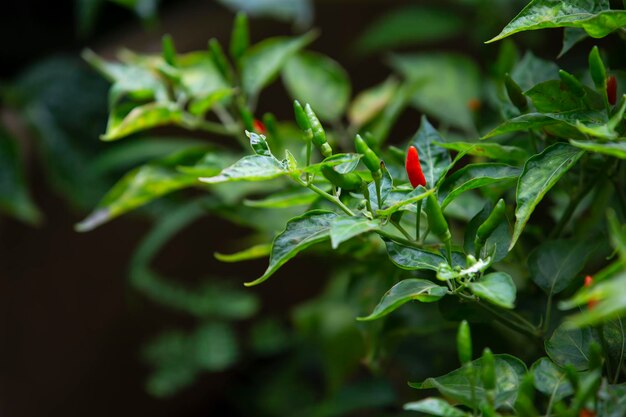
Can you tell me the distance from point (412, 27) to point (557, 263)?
67 centimetres

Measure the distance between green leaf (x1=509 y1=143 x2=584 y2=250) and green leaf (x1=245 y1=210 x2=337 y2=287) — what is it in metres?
0.11

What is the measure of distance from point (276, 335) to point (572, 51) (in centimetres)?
61

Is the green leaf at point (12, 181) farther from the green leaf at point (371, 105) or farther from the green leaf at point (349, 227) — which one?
the green leaf at point (349, 227)

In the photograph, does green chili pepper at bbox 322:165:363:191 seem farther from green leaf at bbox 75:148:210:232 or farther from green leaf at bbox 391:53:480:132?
green leaf at bbox 391:53:480:132

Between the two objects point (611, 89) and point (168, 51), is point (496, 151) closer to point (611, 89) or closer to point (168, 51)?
point (611, 89)

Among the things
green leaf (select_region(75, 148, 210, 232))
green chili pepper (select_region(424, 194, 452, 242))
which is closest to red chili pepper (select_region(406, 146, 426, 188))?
green chili pepper (select_region(424, 194, 452, 242))

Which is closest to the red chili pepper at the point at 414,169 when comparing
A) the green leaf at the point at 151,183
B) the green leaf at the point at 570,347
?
the green leaf at the point at 570,347

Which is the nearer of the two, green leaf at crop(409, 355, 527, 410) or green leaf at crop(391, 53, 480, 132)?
green leaf at crop(409, 355, 527, 410)

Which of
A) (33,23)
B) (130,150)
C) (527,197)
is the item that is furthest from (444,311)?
(33,23)

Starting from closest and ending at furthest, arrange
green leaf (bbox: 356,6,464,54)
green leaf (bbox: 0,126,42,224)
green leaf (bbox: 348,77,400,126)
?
green leaf (bbox: 348,77,400,126), green leaf (bbox: 0,126,42,224), green leaf (bbox: 356,6,464,54)

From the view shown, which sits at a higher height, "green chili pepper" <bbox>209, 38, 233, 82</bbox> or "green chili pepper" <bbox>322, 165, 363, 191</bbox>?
"green chili pepper" <bbox>322, 165, 363, 191</bbox>

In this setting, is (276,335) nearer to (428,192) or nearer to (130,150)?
(130,150)

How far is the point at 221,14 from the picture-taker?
1.24 m

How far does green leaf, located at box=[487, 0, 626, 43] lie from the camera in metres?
0.42
